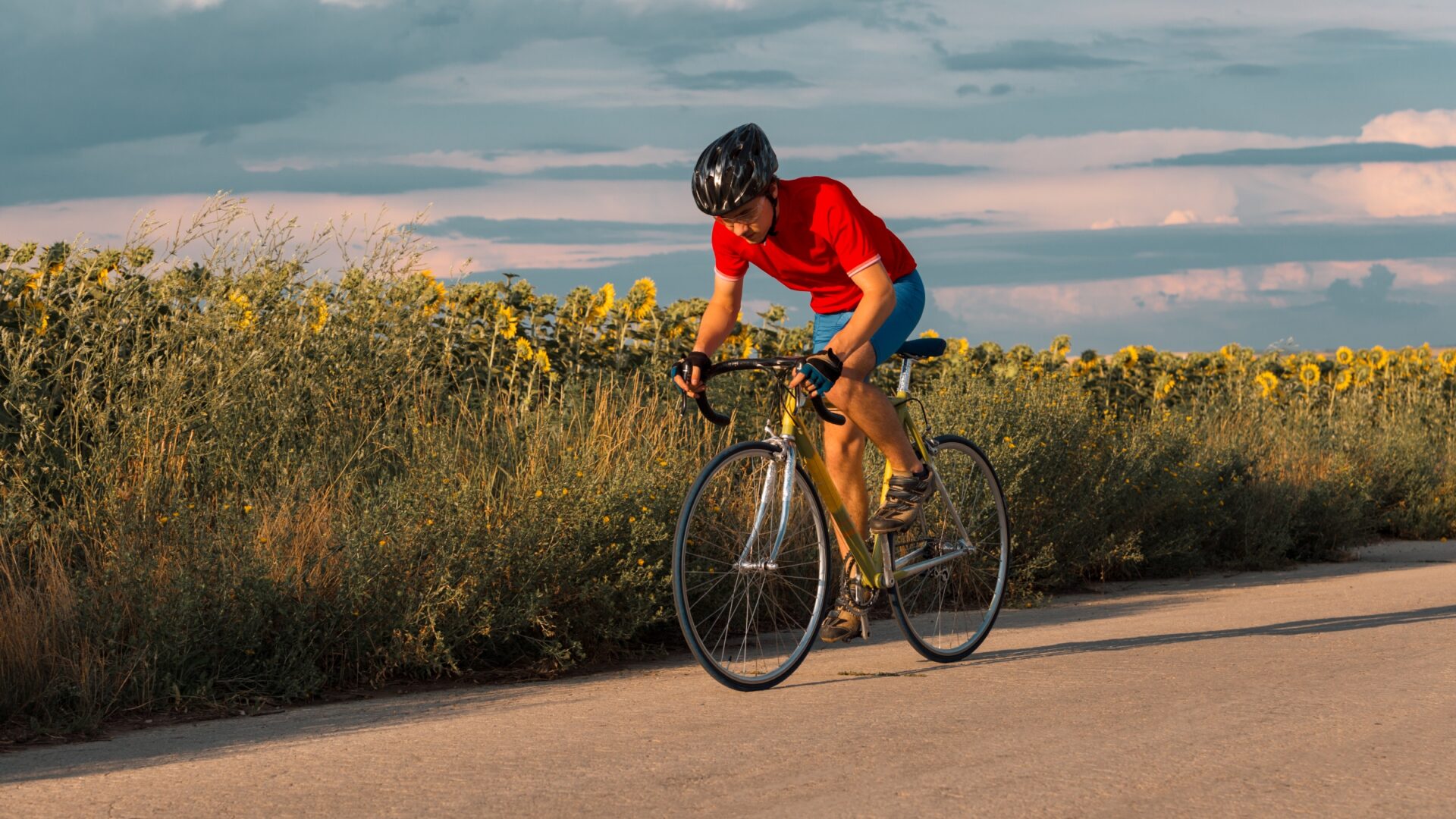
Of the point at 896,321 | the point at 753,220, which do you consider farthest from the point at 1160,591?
the point at 753,220

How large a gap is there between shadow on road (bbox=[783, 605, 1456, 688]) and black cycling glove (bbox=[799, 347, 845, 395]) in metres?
1.40

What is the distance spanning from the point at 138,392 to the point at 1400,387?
19151mm

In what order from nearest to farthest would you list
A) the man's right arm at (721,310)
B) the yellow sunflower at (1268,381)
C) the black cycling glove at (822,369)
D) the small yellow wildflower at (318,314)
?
1. the black cycling glove at (822,369)
2. the man's right arm at (721,310)
3. the small yellow wildflower at (318,314)
4. the yellow sunflower at (1268,381)

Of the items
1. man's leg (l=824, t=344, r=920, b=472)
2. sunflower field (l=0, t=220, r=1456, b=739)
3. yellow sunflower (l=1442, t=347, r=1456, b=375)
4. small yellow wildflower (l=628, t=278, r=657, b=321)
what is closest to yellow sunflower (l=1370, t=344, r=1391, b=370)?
yellow sunflower (l=1442, t=347, r=1456, b=375)

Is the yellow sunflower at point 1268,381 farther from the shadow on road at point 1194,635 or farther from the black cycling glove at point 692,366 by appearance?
the black cycling glove at point 692,366

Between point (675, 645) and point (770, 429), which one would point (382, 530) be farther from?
point (770, 429)

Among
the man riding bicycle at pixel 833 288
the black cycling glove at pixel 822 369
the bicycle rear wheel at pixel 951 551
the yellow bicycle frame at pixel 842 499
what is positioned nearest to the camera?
the black cycling glove at pixel 822 369

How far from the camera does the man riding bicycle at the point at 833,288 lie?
244 inches

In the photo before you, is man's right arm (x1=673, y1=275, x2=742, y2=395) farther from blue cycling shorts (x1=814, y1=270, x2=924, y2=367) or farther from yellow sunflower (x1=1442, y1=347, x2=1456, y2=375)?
yellow sunflower (x1=1442, y1=347, x2=1456, y2=375)

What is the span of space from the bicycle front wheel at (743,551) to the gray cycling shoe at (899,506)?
311 millimetres

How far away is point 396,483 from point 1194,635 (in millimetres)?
4328

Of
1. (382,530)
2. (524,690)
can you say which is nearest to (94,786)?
(524,690)

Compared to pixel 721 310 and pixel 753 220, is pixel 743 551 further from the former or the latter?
pixel 753 220

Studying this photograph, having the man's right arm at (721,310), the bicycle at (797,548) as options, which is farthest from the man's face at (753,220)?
the bicycle at (797,548)
